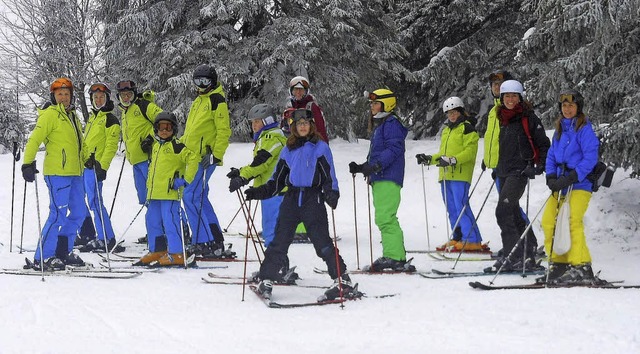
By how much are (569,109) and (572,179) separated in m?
0.70

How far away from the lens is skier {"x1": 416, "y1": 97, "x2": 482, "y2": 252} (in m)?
8.34

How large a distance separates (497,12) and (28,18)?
695 inches

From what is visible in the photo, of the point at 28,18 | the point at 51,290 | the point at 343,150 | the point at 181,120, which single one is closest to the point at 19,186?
the point at 181,120

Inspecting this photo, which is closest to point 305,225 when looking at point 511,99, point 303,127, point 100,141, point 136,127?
point 303,127

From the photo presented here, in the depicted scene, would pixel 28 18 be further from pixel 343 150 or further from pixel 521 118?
pixel 521 118

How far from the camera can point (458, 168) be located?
27.9 ft

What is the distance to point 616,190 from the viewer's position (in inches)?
383

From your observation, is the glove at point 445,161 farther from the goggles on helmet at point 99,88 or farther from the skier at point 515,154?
the goggles on helmet at point 99,88

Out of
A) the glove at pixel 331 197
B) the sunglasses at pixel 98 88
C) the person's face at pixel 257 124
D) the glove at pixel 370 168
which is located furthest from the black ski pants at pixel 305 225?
the sunglasses at pixel 98 88

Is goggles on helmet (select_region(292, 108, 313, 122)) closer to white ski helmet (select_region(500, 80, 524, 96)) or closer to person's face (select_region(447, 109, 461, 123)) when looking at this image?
white ski helmet (select_region(500, 80, 524, 96))

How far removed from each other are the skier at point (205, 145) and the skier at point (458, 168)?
8.19ft

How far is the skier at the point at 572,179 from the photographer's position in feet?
19.5

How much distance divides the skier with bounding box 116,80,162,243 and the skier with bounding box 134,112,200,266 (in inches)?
42.9

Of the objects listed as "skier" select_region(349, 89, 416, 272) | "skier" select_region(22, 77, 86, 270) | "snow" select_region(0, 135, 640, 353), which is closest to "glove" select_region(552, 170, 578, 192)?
"snow" select_region(0, 135, 640, 353)
